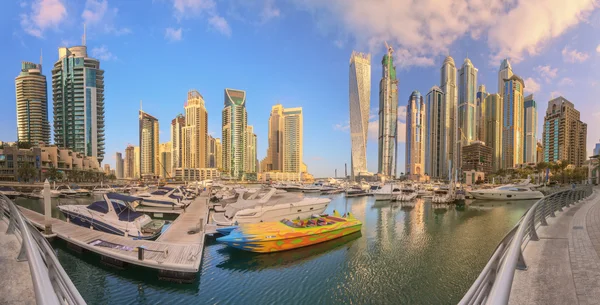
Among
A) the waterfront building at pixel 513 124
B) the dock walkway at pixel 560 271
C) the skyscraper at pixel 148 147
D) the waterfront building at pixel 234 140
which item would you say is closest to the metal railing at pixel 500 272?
the dock walkway at pixel 560 271

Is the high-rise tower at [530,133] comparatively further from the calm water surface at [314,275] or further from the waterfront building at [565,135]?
the calm water surface at [314,275]

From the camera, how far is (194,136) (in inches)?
6594

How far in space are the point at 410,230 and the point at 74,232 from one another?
2793 cm

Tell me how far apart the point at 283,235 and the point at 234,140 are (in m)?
172

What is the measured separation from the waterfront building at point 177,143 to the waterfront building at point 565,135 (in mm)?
218579

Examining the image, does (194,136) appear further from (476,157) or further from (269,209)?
(476,157)

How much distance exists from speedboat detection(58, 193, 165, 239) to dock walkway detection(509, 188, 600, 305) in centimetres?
2098

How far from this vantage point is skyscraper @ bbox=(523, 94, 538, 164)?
608 feet

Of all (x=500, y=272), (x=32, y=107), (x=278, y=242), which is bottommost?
(x=278, y=242)

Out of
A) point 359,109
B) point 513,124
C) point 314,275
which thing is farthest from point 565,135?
point 314,275

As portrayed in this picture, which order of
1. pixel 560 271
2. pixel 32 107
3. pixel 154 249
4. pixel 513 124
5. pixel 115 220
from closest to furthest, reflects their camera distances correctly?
pixel 560 271 → pixel 154 249 → pixel 115 220 → pixel 32 107 → pixel 513 124

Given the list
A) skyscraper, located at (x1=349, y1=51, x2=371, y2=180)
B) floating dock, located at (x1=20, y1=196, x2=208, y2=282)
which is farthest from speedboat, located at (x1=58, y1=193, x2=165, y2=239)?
skyscraper, located at (x1=349, y1=51, x2=371, y2=180)

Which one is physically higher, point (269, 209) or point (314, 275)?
point (269, 209)

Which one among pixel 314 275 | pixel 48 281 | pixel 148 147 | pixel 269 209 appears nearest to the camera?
pixel 48 281
